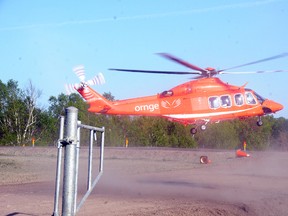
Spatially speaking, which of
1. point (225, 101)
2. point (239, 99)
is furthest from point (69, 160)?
point (239, 99)

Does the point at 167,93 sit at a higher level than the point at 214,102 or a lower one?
higher

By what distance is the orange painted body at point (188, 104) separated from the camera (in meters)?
21.7

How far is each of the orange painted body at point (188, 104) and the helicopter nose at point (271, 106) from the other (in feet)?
5.68

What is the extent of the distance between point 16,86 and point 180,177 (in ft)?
158

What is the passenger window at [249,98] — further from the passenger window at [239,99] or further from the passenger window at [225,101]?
the passenger window at [225,101]

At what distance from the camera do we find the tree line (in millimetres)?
48812

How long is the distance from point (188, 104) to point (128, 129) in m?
32.5

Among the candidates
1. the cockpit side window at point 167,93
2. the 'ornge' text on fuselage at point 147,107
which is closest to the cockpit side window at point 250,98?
the cockpit side window at point 167,93

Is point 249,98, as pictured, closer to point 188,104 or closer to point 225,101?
point 225,101

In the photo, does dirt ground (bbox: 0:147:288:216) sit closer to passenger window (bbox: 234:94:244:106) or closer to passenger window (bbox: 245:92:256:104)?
passenger window (bbox: 234:94:244:106)

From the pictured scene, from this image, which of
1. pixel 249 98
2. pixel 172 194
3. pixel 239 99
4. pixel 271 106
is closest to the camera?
pixel 172 194

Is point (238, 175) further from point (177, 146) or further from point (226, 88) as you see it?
point (177, 146)

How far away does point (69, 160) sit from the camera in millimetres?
4770

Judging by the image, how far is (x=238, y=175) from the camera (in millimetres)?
26875
